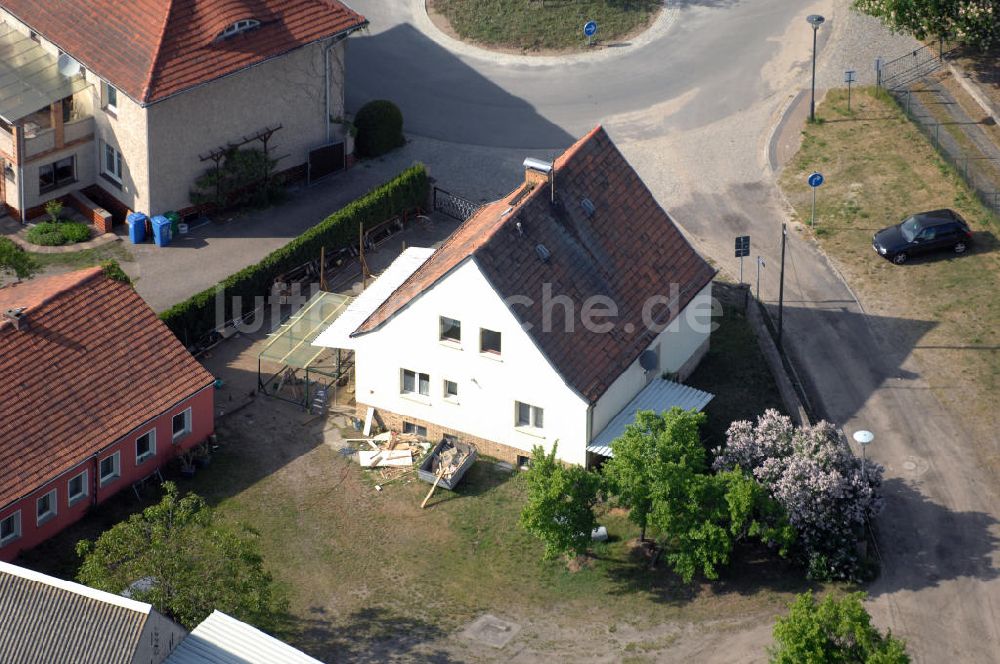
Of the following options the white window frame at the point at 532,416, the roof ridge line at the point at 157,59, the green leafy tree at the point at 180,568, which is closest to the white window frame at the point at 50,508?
the green leafy tree at the point at 180,568

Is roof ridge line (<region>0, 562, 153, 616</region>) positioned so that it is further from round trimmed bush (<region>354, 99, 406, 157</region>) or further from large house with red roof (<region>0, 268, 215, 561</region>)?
round trimmed bush (<region>354, 99, 406, 157</region>)

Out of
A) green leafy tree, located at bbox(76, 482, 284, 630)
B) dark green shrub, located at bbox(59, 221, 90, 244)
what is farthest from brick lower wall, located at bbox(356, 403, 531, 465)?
dark green shrub, located at bbox(59, 221, 90, 244)

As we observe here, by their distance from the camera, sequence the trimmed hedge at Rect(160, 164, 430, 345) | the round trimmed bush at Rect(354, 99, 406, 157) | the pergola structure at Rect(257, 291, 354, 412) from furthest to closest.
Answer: the round trimmed bush at Rect(354, 99, 406, 157) → the trimmed hedge at Rect(160, 164, 430, 345) → the pergola structure at Rect(257, 291, 354, 412)

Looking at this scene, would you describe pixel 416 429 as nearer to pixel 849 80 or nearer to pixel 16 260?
pixel 16 260

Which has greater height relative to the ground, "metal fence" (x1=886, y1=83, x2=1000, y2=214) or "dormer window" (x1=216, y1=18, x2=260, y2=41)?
"dormer window" (x1=216, y1=18, x2=260, y2=41)

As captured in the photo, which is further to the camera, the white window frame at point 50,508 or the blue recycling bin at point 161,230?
the blue recycling bin at point 161,230

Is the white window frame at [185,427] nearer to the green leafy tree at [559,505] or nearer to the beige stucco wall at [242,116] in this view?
the green leafy tree at [559,505]
